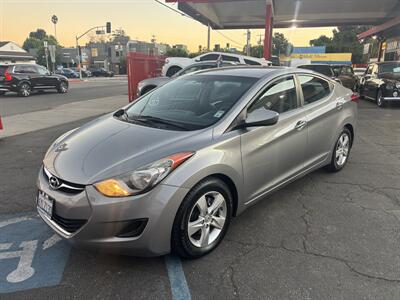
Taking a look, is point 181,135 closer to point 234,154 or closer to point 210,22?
point 234,154

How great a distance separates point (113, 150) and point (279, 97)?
6.44 ft

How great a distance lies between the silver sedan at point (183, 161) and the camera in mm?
2514

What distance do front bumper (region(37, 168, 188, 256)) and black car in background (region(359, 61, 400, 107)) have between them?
12237mm

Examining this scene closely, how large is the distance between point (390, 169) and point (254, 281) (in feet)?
12.3

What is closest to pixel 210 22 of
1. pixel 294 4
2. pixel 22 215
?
pixel 294 4

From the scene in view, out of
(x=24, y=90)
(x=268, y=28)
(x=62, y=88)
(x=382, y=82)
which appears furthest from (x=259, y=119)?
(x=62, y=88)

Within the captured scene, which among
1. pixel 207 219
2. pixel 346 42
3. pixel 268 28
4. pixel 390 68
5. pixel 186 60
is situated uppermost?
pixel 346 42

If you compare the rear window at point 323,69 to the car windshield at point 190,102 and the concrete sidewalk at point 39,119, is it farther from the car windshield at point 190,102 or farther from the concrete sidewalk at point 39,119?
the car windshield at point 190,102

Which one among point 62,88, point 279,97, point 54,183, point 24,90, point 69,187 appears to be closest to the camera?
point 69,187

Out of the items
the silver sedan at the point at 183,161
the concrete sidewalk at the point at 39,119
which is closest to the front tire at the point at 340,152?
the silver sedan at the point at 183,161

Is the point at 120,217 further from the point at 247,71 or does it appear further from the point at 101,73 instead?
the point at 101,73

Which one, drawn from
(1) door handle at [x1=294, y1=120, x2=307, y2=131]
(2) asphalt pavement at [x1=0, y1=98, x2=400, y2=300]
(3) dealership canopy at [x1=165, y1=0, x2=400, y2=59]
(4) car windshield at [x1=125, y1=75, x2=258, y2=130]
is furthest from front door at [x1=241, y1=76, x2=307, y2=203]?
(3) dealership canopy at [x1=165, y1=0, x2=400, y2=59]

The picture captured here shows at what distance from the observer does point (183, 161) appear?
8.77ft

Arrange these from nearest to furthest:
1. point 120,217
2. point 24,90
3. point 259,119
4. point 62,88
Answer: point 120,217 → point 259,119 → point 24,90 → point 62,88
